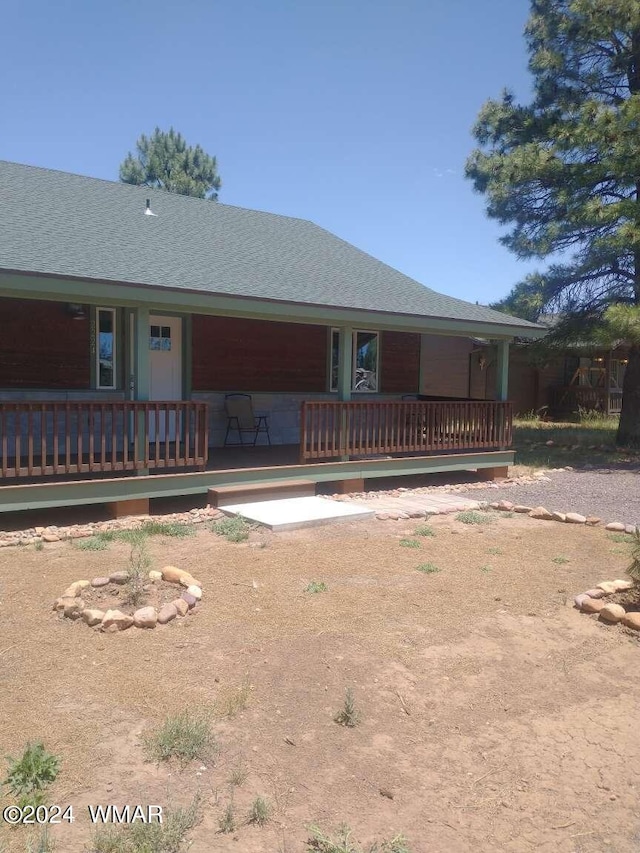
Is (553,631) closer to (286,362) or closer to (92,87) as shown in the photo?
(286,362)

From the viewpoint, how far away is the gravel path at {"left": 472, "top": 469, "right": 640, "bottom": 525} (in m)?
9.42

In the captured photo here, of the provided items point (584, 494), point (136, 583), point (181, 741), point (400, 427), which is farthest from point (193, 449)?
point (181, 741)

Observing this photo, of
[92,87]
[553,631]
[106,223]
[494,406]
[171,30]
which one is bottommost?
[553,631]

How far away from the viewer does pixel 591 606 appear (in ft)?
17.3

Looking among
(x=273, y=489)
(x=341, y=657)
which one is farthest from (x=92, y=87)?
(x=341, y=657)

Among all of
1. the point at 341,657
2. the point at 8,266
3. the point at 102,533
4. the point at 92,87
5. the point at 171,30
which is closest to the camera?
the point at 341,657

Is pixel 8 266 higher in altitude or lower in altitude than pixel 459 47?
lower

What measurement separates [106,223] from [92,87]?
13.7 meters

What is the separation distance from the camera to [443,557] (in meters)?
6.78

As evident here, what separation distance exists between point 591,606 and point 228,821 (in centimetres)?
358

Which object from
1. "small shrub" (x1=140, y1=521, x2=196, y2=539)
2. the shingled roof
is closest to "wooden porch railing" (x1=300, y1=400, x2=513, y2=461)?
the shingled roof

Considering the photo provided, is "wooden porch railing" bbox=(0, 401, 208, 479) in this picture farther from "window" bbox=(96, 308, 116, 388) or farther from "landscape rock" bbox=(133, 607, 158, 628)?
"landscape rock" bbox=(133, 607, 158, 628)

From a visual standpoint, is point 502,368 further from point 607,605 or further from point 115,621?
point 115,621

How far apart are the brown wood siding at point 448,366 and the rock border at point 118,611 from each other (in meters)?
18.2
